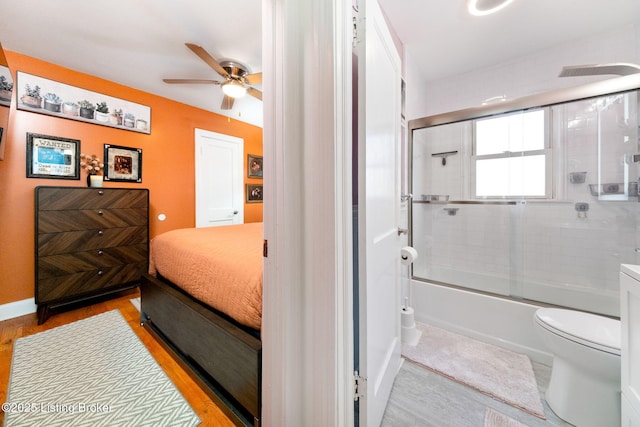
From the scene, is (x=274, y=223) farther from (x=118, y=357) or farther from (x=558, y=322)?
(x=118, y=357)

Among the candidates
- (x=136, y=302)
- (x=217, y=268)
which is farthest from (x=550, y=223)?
(x=136, y=302)

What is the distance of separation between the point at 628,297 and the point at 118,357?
8.78 feet

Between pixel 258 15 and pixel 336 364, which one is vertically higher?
pixel 258 15

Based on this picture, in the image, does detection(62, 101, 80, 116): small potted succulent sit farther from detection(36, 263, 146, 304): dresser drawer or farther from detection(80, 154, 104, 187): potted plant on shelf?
detection(36, 263, 146, 304): dresser drawer

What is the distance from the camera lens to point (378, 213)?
3.39 feet

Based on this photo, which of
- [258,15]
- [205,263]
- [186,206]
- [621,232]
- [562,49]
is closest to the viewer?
[205,263]

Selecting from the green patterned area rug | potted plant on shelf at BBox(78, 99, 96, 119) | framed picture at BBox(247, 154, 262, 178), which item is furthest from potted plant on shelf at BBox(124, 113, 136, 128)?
the green patterned area rug

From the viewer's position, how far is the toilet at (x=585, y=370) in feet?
3.31

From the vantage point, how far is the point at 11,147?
2100 millimetres

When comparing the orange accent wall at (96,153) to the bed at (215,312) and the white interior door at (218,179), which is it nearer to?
the white interior door at (218,179)

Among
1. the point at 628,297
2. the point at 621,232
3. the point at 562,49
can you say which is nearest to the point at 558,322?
the point at 628,297

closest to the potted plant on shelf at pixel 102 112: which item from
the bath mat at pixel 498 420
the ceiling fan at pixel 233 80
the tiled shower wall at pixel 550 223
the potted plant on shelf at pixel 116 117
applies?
the potted plant on shelf at pixel 116 117

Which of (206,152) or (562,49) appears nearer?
(562,49)

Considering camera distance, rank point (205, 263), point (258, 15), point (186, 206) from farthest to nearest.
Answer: point (186, 206)
point (258, 15)
point (205, 263)
